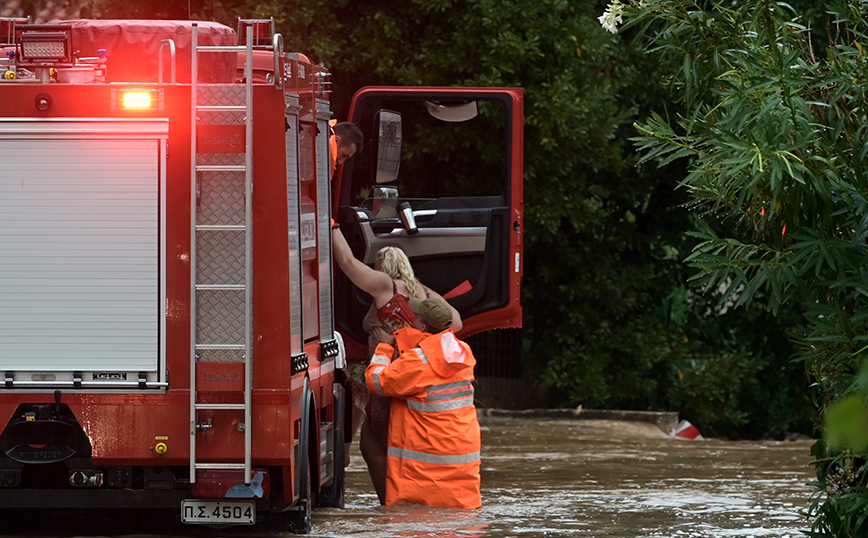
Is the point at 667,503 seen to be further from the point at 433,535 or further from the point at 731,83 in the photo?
the point at 731,83

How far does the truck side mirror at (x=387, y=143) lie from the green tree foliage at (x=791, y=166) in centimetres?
312

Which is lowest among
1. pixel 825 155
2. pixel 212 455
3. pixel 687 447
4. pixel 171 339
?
pixel 687 447

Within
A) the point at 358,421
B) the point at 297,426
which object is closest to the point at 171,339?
the point at 297,426

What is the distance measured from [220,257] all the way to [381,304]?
8.37 ft

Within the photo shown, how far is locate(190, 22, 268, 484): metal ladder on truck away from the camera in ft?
18.1

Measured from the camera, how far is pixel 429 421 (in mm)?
7641

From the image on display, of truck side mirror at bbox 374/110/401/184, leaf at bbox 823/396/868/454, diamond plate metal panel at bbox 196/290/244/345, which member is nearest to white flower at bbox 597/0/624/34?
diamond plate metal panel at bbox 196/290/244/345

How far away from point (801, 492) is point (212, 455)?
543 centimetres

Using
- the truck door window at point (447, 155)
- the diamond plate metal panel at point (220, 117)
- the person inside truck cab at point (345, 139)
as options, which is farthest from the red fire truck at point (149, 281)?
the truck door window at point (447, 155)

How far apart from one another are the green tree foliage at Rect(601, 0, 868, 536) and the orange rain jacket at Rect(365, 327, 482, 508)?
280 centimetres

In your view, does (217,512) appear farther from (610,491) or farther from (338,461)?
(610,491)

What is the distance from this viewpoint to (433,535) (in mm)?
6605

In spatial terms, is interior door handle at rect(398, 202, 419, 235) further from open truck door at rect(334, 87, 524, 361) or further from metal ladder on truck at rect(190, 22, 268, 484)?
metal ladder on truck at rect(190, 22, 268, 484)

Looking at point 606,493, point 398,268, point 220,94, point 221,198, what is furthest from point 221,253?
point 606,493
